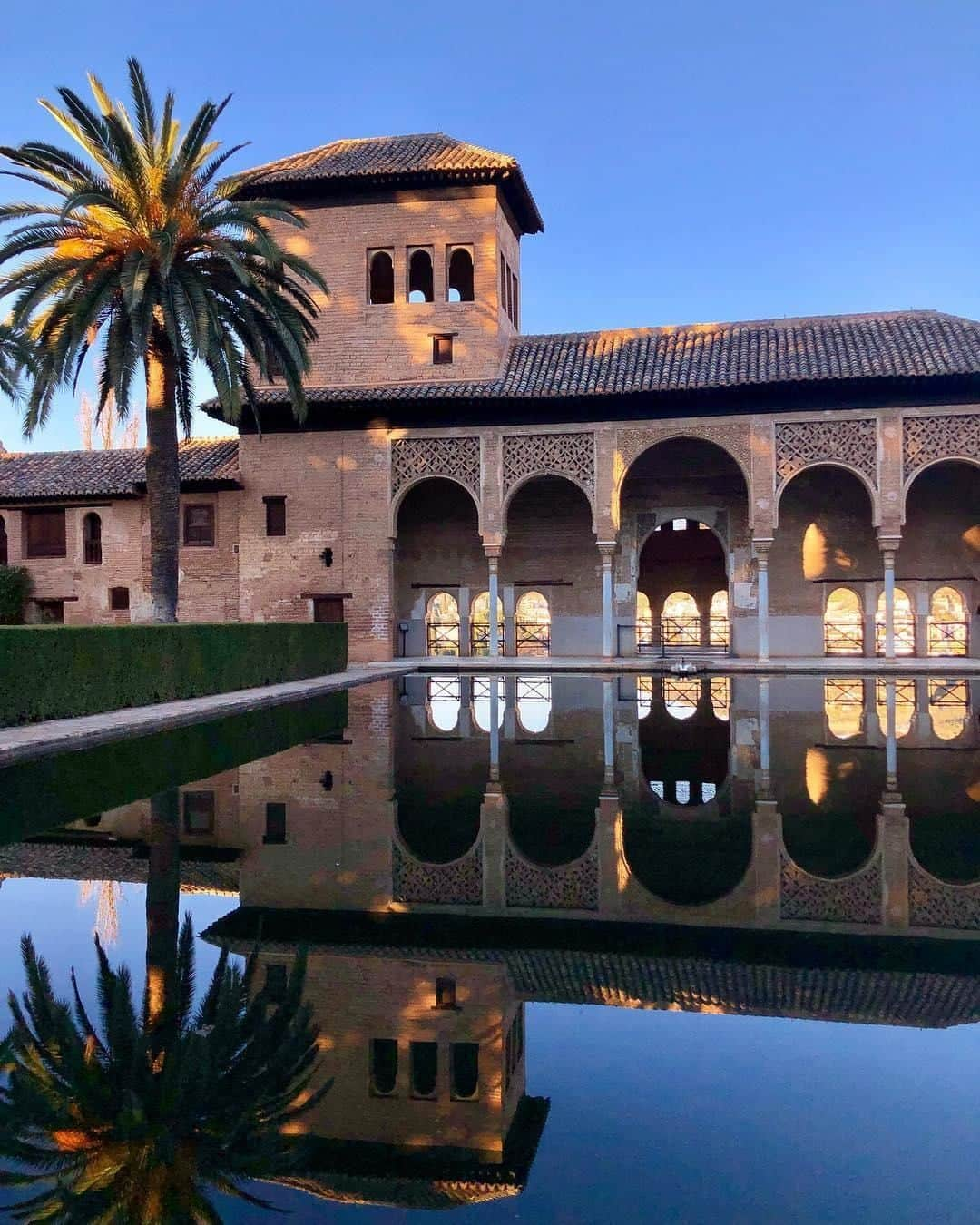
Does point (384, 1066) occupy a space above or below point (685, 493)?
below

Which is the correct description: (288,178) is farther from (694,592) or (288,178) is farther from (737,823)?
(737,823)

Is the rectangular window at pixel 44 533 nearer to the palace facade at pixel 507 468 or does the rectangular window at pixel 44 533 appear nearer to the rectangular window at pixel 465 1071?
the palace facade at pixel 507 468

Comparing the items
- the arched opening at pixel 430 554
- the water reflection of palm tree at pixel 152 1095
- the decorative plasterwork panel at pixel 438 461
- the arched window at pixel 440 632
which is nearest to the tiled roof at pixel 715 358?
the decorative plasterwork panel at pixel 438 461

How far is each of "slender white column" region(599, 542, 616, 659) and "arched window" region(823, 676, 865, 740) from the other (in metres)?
4.95

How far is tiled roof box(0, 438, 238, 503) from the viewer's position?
24.8 meters

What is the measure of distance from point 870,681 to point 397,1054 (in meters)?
17.9

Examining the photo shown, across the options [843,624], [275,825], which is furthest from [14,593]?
[275,825]

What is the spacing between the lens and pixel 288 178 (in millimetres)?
23719

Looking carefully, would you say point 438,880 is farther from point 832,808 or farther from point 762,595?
point 762,595

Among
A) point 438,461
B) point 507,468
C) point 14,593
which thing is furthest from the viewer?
point 14,593

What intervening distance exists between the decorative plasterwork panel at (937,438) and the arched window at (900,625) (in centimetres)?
483

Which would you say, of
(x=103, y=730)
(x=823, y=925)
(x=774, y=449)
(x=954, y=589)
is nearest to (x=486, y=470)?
(x=774, y=449)

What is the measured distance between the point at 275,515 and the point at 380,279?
6351 millimetres

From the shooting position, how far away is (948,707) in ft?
46.3
